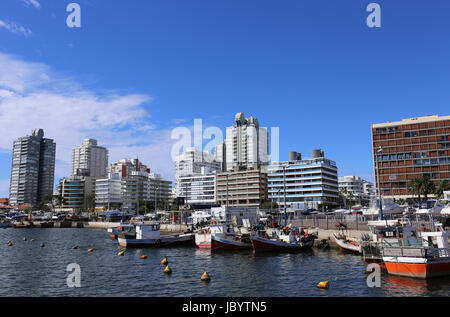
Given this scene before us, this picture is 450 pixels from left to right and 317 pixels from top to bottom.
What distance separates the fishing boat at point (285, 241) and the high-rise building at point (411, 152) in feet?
300

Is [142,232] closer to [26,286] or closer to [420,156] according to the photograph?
[26,286]

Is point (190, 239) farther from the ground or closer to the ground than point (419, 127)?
closer to the ground

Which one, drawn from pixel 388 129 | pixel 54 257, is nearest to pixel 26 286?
pixel 54 257

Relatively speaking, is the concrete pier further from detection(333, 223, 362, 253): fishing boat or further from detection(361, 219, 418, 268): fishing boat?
detection(361, 219, 418, 268): fishing boat

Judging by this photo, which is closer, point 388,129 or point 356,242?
point 356,242

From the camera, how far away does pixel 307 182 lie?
6718 inches

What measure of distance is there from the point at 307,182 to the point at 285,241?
415 ft

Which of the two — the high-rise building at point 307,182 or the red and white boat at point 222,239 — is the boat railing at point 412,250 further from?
the high-rise building at point 307,182

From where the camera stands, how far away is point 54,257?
153ft

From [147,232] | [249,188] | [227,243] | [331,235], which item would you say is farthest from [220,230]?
[249,188]

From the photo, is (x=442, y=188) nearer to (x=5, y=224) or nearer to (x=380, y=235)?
(x=380, y=235)
